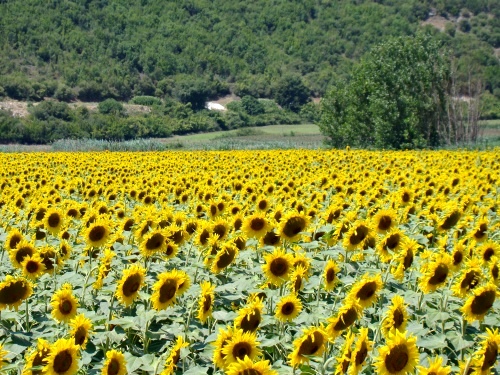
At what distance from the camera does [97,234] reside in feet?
14.3

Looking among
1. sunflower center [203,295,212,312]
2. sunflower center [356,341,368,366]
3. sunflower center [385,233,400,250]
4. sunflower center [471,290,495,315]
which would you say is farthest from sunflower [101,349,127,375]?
sunflower center [385,233,400,250]

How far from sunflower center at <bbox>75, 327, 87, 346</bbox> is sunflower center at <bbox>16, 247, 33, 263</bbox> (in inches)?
48.8

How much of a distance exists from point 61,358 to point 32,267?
1495mm

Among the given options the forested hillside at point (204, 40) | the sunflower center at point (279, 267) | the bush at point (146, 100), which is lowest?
the sunflower center at point (279, 267)

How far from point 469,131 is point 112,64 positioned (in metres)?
79.1

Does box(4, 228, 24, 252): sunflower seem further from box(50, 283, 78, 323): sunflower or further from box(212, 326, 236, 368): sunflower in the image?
box(212, 326, 236, 368): sunflower

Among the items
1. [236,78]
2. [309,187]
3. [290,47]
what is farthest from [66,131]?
[290,47]

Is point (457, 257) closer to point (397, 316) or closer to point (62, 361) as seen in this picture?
point (397, 316)

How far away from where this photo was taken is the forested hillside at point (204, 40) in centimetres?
9362

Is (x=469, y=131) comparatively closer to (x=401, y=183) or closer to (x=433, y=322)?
(x=401, y=183)

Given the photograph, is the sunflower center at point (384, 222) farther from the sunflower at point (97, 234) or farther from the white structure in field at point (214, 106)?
the white structure in field at point (214, 106)

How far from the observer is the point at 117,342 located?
10.2ft

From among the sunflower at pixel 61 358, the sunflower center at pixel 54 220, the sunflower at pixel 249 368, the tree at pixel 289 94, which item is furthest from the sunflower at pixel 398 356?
the tree at pixel 289 94

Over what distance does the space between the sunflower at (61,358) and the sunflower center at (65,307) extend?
73cm
